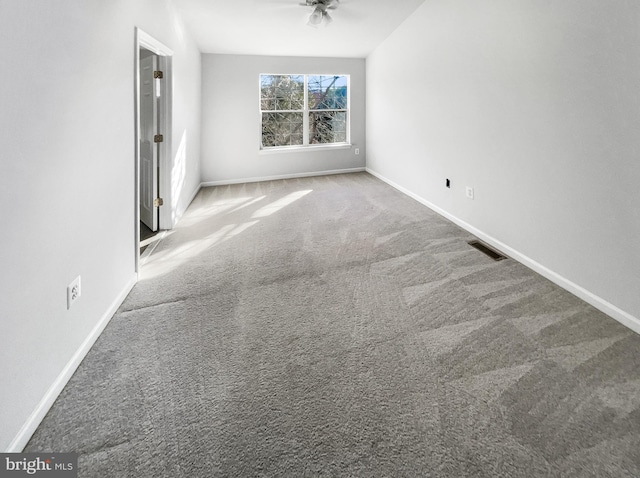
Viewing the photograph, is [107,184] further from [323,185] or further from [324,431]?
[323,185]

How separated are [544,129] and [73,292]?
10.5 ft

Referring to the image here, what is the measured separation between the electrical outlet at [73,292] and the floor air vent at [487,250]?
118 inches

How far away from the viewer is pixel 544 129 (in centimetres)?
269

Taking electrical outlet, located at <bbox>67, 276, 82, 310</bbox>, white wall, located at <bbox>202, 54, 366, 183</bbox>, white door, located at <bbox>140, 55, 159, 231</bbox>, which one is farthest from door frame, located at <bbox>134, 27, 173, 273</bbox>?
white wall, located at <bbox>202, 54, 366, 183</bbox>

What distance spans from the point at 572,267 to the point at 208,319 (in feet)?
8.19

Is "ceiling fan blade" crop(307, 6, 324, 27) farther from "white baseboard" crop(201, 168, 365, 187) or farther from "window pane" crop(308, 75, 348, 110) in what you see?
"white baseboard" crop(201, 168, 365, 187)

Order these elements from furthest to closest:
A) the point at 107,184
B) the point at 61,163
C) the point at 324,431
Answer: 1. the point at 107,184
2. the point at 61,163
3. the point at 324,431

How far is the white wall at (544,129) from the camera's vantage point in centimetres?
210

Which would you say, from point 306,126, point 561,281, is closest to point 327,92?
point 306,126

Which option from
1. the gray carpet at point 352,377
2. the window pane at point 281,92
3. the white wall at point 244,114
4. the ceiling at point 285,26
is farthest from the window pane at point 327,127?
the gray carpet at point 352,377

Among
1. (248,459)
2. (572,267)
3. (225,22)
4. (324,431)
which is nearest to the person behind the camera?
(248,459)

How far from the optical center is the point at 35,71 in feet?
4.48

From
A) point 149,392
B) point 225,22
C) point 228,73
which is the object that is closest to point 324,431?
point 149,392
